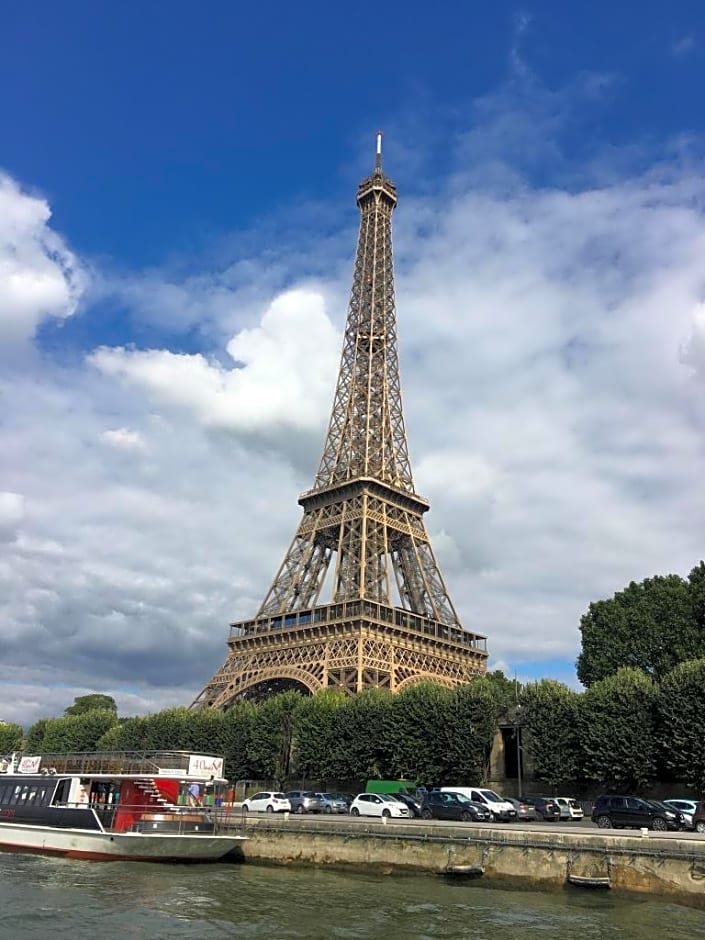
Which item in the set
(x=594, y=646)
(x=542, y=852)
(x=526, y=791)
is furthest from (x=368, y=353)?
(x=542, y=852)

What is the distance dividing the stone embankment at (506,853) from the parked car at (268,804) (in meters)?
8.25

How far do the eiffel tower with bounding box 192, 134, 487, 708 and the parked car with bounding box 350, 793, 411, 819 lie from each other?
75.6 ft

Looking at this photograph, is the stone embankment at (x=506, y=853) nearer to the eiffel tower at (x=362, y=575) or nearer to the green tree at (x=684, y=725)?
the green tree at (x=684, y=725)

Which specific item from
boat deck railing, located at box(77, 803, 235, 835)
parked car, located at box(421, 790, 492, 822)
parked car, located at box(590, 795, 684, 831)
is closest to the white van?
parked car, located at box(421, 790, 492, 822)

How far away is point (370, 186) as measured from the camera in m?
106

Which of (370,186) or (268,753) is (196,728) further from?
(370,186)

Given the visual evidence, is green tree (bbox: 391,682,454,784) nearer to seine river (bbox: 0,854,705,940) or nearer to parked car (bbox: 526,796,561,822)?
parked car (bbox: 526,796,561,822)

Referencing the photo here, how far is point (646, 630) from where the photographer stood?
2544 inches

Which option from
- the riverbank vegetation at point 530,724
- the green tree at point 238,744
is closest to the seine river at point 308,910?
the riverbank vegetation at point 530,724

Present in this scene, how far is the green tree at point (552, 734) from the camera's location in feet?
156

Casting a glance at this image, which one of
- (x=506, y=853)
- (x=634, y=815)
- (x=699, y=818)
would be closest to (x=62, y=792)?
(x=506, y=853)

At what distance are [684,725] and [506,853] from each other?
64.4ft

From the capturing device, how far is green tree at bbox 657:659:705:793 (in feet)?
139

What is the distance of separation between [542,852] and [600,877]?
2.15 meters
